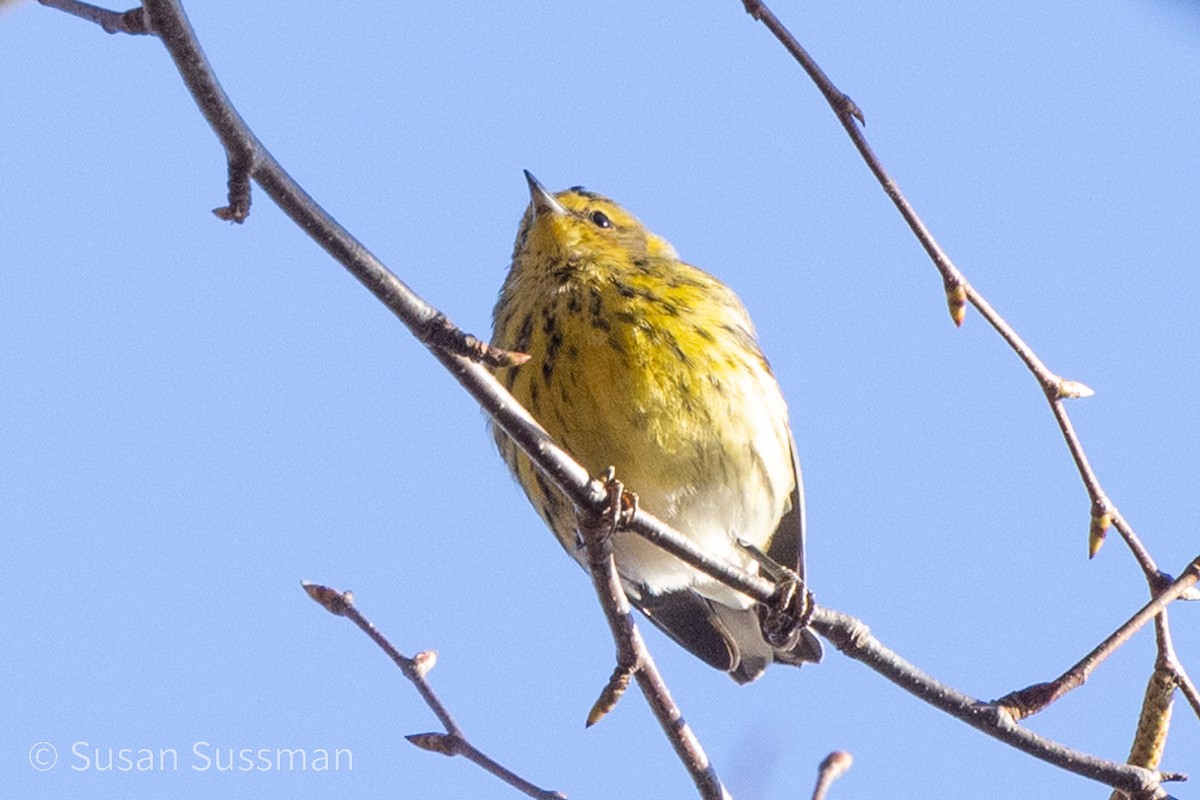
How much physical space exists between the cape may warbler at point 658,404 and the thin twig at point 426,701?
928mm

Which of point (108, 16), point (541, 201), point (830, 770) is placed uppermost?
point (541, 201)

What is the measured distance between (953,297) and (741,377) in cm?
123

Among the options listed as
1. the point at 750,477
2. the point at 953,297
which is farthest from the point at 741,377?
the point at 953,297

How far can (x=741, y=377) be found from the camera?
410cm

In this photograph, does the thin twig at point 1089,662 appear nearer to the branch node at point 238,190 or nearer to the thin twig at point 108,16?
the branch node at point 238,190

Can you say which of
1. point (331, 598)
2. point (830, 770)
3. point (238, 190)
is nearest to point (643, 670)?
point (830, 770)

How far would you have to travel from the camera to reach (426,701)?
9.60 feet

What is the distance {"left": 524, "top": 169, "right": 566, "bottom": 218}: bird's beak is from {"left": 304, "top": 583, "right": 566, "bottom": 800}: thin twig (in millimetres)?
1915

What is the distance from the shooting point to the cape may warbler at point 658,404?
12.8 ft

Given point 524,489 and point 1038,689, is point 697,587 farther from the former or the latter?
point 1038,689

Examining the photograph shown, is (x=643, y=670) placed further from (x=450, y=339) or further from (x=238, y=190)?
(x=238, y=190)

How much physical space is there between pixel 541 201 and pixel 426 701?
83.8 inches

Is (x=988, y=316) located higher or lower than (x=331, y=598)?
higher

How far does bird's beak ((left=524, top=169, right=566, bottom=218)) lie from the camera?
4.58 meters
